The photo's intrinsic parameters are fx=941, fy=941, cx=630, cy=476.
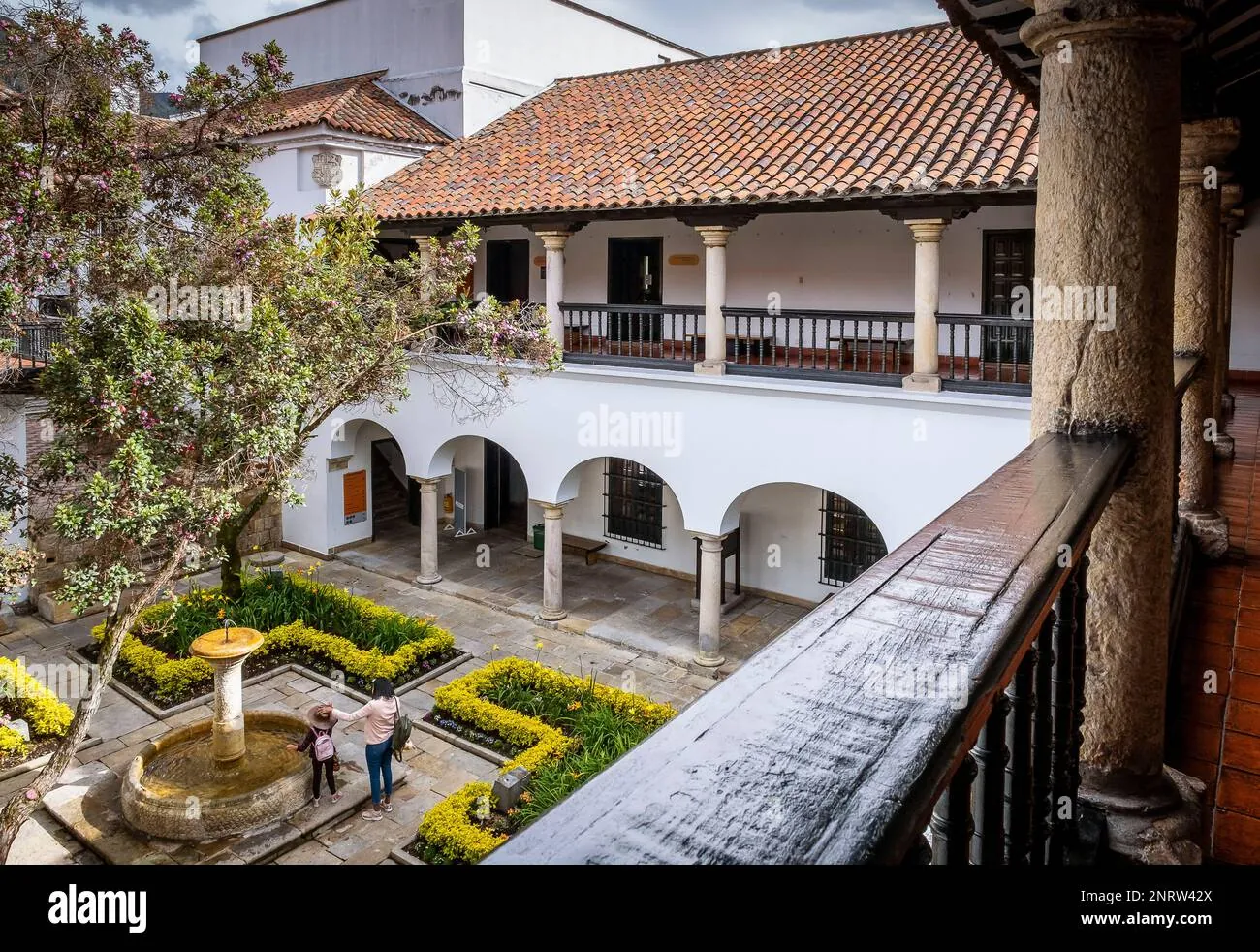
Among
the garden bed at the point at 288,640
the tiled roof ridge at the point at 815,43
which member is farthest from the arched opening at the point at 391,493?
the tiled roof ridge at the point at 815,43

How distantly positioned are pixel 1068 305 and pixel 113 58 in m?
11.1

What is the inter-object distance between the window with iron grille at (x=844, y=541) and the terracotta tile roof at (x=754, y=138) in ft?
16.5

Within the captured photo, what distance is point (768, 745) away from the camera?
0.90 meters

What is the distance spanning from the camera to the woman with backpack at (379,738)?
8.54 metres

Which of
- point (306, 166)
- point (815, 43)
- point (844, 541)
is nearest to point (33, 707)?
point (306, 166)

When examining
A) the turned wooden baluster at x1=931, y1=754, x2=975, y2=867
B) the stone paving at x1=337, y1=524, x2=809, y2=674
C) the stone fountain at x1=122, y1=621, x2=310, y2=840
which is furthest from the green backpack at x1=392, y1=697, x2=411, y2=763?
the turned wooden baluster at x1=931, y1=754, x2=975, y2=867

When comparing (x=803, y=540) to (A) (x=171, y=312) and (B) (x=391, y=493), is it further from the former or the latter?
(B) (x=391, y=493)

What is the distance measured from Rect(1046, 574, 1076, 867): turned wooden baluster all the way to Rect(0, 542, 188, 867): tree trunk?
319 inches

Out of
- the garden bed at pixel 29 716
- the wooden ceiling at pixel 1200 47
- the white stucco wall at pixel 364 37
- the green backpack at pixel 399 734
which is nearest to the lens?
the wooden ceiling at pixel 1200 47

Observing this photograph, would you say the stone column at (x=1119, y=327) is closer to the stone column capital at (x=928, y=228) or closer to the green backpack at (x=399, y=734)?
the green backpack at (x=399, y=734)

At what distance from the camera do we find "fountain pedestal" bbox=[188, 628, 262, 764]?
901cm

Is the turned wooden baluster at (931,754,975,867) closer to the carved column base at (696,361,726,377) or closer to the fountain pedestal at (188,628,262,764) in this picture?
the fountain pedestal at (188,628,262,764)

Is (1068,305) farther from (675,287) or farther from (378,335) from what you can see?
(675,287)

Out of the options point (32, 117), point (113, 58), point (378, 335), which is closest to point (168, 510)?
point (378, 335)
